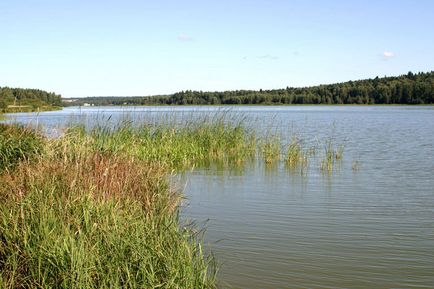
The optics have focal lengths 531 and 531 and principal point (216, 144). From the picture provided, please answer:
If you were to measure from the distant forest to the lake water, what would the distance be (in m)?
81.5

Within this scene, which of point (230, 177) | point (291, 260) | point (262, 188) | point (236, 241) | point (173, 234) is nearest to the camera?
point (173, 234)

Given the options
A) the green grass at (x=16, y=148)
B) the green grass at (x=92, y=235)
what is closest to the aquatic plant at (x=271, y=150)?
the green grass at (x=16, y=148)

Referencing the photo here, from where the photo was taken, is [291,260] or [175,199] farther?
[175,199]

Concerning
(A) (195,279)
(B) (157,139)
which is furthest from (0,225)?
(B) (157,139)

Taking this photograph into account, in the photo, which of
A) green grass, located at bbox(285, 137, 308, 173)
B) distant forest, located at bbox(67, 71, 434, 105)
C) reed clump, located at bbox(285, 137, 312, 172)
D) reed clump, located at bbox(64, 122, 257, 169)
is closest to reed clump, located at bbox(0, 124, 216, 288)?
reed clump, located at bbox(64, 122, 257, 169)

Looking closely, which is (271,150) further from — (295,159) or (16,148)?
(16,148)

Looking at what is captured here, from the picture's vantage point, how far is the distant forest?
9412cm

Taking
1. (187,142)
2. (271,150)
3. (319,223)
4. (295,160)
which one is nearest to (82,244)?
(319,223)

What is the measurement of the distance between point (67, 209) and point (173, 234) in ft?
4.36

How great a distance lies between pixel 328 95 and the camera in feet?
349

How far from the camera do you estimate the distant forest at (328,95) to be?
309 feet

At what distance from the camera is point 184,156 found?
17500 millimetres

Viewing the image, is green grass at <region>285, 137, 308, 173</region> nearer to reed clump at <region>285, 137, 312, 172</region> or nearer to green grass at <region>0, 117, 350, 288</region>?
reed clump at <region>285, 137, 312, 172</region>

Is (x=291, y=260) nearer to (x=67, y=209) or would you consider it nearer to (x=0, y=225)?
(x=67, y=209)
